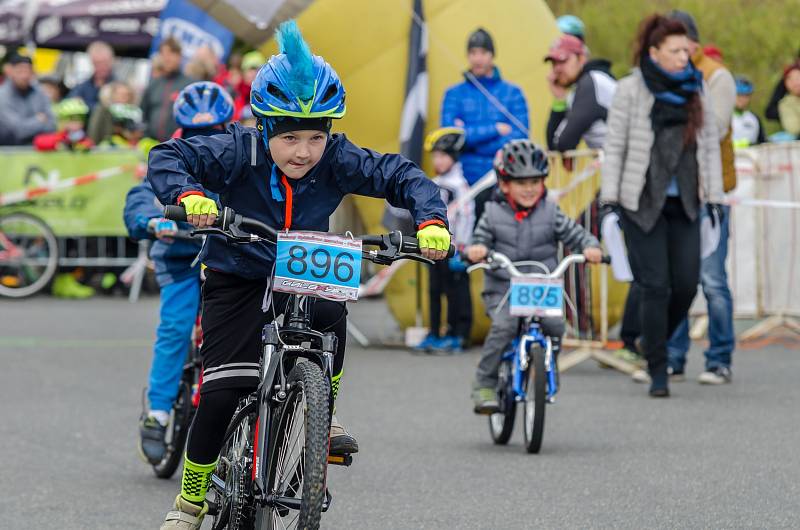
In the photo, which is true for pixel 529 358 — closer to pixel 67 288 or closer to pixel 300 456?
pixel 300 456

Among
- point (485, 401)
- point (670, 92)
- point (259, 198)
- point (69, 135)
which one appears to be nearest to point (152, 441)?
point (485, 401)

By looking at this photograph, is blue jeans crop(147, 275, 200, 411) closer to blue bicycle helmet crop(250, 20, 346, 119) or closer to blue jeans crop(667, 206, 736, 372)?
blue bicycle helmet crop(250, 20, 346, 119)

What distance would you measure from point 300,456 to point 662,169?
5.57 meters

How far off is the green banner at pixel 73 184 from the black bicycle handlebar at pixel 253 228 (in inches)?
494

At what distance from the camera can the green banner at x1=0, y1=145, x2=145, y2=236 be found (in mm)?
17391

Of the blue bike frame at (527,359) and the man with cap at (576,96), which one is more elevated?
the man with cap at (576,96)

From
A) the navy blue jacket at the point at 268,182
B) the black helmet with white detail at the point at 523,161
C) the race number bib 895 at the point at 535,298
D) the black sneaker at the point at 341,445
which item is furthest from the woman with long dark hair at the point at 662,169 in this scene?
the black sneaker at the point at 341,445

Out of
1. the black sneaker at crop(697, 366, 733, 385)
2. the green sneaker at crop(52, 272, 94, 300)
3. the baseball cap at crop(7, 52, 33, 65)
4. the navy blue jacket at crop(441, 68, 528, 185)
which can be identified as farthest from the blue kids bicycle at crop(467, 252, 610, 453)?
the baseball cap at crop(7, 52, 33, 65)

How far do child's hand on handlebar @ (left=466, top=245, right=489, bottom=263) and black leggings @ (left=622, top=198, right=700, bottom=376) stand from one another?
1.82 meters

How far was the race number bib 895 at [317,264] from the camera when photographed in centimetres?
500

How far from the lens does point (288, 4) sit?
13.7 metres

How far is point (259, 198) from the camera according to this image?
17.7 feet

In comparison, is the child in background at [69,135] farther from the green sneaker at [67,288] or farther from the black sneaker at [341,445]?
the black sneaker at [341,445]

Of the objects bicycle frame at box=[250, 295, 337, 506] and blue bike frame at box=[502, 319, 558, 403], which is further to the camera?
blue bike frame at box=[502, 319, 558, 403]
